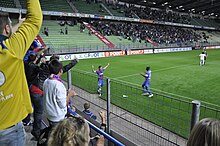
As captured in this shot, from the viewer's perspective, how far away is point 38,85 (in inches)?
168

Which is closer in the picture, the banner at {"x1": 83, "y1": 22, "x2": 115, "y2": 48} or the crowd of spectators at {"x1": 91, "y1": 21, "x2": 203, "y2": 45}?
the banner at {"x1": 83, "y1": 22, "x2": 115, "y2": 48}

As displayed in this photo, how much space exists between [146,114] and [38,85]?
170 inches

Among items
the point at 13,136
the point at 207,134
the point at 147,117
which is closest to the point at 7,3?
the point at 147,117

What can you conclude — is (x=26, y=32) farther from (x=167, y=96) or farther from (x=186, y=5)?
(x=186, y=5)

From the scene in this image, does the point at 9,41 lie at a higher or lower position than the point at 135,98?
higher

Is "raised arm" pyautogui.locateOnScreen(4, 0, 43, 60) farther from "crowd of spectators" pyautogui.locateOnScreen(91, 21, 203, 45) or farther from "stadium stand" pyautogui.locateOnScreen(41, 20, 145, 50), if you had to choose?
"crowd of spectators" pyautogui.locateOnScreen(91, 21, 203, 45)

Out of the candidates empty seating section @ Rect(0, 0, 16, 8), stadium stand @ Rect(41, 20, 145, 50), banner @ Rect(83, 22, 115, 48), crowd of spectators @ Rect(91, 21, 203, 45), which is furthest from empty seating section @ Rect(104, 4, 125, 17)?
empty seating section @ Rect(0, 0, 16, 8)

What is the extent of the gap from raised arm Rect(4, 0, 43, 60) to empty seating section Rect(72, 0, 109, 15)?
127 ft

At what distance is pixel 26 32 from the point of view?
1771mm

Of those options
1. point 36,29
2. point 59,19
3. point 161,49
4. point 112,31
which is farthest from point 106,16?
point 36,29

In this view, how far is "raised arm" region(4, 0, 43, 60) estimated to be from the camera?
5.74 ft

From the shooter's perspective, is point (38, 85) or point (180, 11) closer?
point (38, 85)

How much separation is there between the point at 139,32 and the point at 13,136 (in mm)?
44263

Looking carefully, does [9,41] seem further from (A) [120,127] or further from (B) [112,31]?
(B) [112,31]
